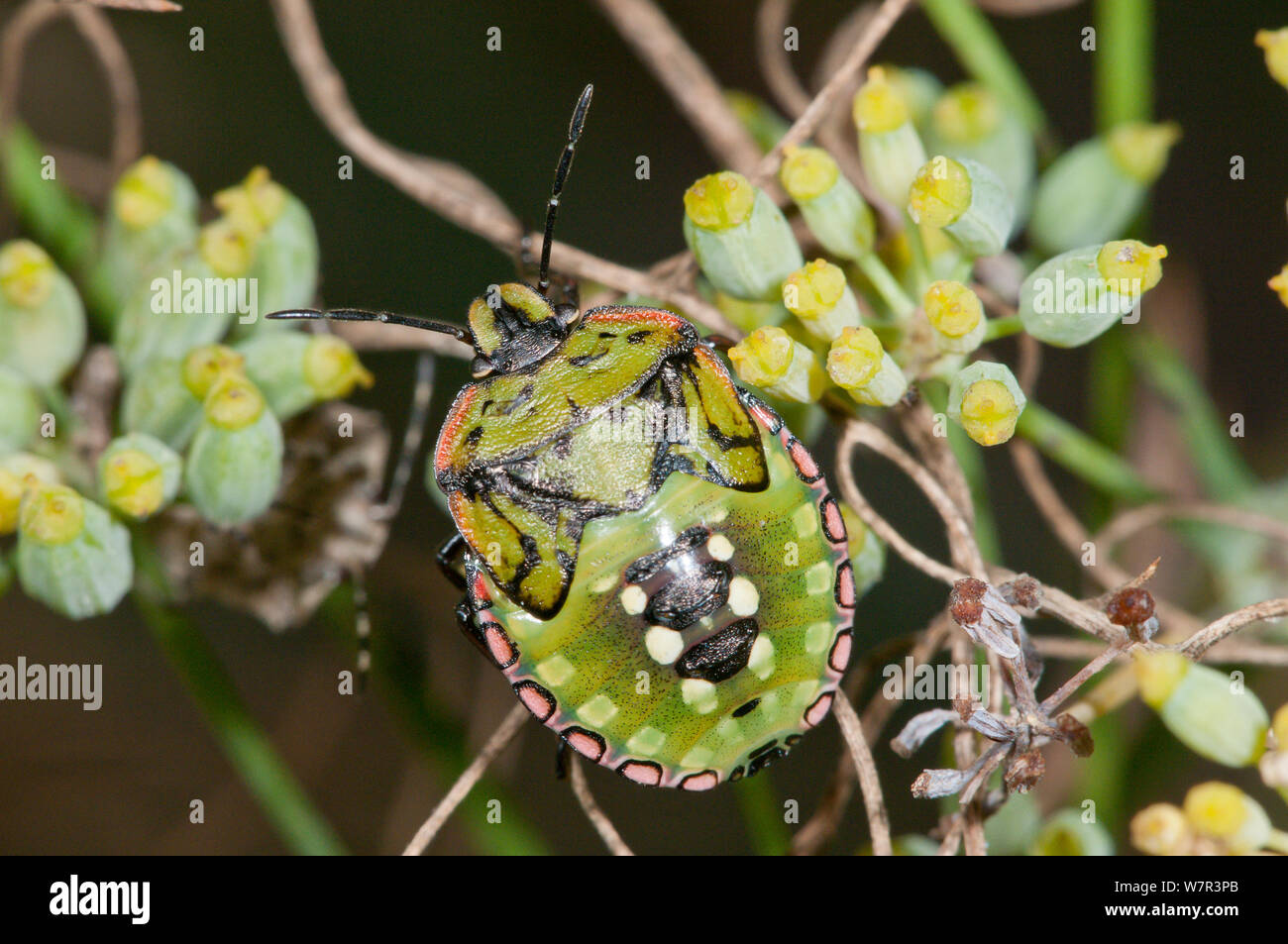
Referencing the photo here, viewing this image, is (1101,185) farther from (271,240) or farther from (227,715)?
(227,715)

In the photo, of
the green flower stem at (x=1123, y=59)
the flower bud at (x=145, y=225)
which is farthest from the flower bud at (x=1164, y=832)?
the flower bud at (x=145, y=225)

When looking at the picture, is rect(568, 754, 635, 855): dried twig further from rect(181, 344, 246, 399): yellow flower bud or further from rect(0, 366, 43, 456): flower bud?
rect(0, 366, 43, 456): flower bud

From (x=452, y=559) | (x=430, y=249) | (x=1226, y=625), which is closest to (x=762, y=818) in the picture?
(x=452, y=559)

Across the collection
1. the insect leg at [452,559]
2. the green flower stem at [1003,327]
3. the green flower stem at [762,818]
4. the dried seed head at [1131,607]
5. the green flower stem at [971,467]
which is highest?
the green flower stem at [1003,327]

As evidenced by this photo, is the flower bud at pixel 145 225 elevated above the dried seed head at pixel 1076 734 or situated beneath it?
elevated above

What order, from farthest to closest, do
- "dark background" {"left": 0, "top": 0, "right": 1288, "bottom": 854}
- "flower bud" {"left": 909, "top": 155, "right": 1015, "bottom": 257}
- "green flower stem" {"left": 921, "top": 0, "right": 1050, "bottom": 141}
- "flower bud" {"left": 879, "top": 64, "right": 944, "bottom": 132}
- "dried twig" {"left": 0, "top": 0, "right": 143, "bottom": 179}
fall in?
"dark background" {"left": 0, "top": 0, "right": 1288, "bottom": 854} → "dried twig" {"left": 0, "top": 0, "right": 143, "bottom": 179} → "flower bud" {"left": 879, "top": 64, "right": 944, "bottom": 132} → "green flower stem" {"left": 921, "top": 0, "right": 1050, "bottom": 141} → "flower bud" {"left": 909, "top": 155, "right": 1015, "bottom": 257}

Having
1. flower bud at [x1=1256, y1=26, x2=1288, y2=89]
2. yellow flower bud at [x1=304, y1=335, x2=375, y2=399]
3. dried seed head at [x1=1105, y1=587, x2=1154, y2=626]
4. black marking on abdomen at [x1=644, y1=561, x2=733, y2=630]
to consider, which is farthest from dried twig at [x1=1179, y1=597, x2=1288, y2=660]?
yellow flower bud at [x1=304, y1=335, x2=375, y2=399]

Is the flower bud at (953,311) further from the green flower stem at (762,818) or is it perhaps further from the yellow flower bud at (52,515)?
the yellow flower bud at (52,515)

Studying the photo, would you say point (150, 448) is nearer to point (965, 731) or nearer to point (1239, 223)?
point (965, 731)
